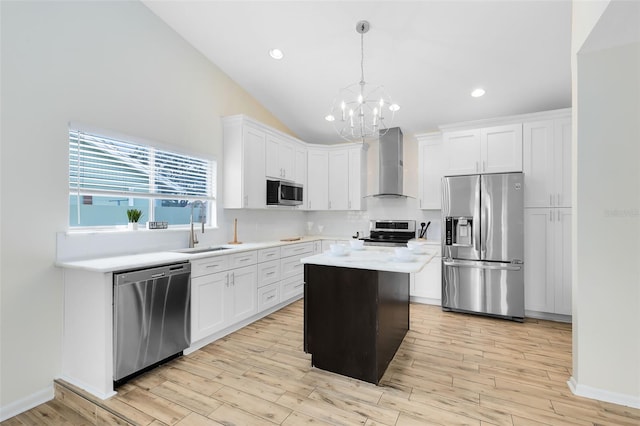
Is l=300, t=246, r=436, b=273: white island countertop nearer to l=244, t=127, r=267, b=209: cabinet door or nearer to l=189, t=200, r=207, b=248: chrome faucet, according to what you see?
l=189, t=200, r=207, b=248: chrome faucet

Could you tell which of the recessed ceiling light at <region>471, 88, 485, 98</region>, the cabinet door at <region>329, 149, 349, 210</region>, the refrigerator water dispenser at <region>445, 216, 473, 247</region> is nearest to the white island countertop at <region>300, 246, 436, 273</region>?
the refrigerator water dispenser at <region>445, 216, 473, 247</region>

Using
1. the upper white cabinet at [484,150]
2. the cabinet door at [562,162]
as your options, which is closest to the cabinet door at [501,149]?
the upper white cabinet at [484,150]

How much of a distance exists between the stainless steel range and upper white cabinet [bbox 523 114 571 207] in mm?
1646

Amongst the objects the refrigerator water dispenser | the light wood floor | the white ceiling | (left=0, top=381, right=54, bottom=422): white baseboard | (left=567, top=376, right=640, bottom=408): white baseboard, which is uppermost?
the white ceiling

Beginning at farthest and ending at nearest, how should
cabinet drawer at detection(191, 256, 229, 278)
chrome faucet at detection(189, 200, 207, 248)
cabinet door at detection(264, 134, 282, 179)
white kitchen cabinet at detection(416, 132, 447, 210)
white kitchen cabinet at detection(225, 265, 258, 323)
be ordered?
white kitchen cabinet at detection(416, 132, 447, 210), cabinet door at detection(264, 134, 282, 179), chrome faucet at detection(189, 200, 207, 248), white kitchen cabinet at detection(225, 265, 258, 323), cabinet drawer at detection(191, 256, 229, 278)

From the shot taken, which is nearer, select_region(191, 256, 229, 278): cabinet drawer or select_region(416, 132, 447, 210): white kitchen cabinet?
select_region(191, 256, 229, 278): cabinet drawer

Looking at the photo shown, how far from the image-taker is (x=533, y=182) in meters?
3.78

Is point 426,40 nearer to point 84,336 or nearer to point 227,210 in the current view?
point 227,210

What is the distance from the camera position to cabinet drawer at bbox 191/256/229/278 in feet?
9.42

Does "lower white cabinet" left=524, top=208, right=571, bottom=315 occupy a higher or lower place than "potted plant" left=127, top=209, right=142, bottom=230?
lower

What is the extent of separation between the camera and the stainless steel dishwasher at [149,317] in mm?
2266

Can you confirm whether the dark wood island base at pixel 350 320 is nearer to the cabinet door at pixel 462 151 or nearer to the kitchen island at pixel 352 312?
the kitchen island at pixel 352 312

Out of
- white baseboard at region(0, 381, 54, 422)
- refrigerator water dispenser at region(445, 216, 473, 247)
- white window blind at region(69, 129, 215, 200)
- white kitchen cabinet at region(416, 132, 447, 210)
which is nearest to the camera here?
white baseboard at region(0, 381, 54, 422)

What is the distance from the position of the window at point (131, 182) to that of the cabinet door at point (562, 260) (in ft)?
14.1
